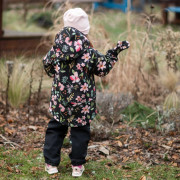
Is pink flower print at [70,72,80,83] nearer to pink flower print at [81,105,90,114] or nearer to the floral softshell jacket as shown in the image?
the floral softshell jacket

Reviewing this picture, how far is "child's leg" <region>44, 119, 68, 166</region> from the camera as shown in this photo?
3418 mm

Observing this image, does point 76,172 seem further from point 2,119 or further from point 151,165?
point 2,119

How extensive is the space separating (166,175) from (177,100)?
67.9 inches

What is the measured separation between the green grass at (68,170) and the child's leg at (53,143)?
0.44ft

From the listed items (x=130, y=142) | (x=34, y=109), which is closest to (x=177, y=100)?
(x=130, y=142)

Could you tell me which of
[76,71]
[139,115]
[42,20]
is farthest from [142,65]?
[42,20]

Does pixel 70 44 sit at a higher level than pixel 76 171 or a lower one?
higher

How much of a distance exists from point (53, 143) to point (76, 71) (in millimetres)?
711

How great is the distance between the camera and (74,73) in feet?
10.4

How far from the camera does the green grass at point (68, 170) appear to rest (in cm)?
345

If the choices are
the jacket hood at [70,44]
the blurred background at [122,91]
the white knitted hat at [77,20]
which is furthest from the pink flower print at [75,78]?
the blurred background at [122,91]

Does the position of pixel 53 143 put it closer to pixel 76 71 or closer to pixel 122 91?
pixel 76 71

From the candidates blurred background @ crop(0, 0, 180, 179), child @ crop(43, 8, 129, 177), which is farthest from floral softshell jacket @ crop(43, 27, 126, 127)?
blurred background @ crop(0, 0, 180, 179)

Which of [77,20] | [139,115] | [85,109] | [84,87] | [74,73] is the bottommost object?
[139,115]
